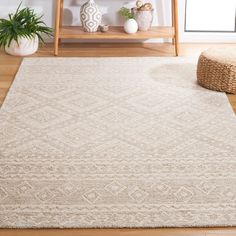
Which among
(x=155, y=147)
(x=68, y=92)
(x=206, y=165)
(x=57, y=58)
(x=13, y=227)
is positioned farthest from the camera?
(x=57, y=58)

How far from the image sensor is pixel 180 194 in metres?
2.07

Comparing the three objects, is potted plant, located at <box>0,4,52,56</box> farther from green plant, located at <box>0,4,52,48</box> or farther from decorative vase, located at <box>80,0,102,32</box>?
decorative vase, located at <box>80,0,102,32</box>

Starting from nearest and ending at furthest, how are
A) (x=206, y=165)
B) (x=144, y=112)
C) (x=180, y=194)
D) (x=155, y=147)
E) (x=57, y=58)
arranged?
1. (x=180, y=194)
2. (x=206, y=165)
3. (x=155, y=147)
4. (x=144, y=112)
5. (x=57, y=58)

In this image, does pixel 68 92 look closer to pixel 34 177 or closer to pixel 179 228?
pixel 34 177

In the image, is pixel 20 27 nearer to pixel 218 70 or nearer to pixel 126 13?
pixel 126 13

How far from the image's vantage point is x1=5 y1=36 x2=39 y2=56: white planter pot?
12.2 ft

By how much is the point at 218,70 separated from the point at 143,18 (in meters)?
0.96

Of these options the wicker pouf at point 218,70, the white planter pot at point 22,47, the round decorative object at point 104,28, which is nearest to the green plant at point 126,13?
the round decorative object at point 104,28

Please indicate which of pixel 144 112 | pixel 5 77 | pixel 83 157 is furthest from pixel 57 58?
pixel 83 157

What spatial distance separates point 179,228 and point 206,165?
0.47 metres

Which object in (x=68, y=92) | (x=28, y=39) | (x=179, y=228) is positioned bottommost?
(x=179, y=228)

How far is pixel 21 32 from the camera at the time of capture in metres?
3.63

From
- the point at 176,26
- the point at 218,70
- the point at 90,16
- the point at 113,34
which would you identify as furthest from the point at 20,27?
the point at 218,70

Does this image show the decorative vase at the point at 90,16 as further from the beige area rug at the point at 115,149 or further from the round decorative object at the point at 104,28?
the beige area rug at the point at 115,149
